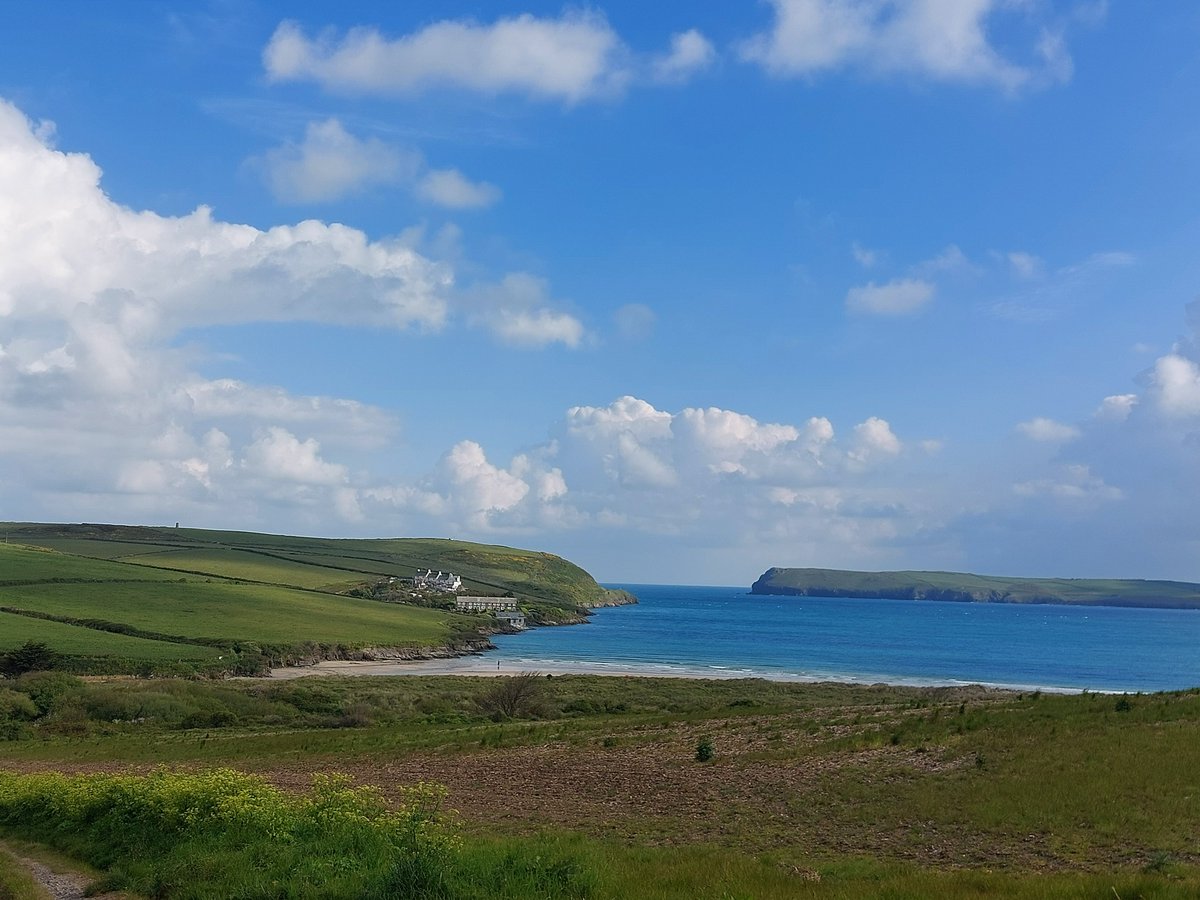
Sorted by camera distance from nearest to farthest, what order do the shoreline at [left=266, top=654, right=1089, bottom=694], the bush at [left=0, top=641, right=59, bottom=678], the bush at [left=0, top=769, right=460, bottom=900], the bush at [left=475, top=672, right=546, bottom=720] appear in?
1. the bush at [left=0, top=769, right=460, bottom=900]
2. the bush at [left=475, top=672, right=546, bottom=720]
3. the bush at [left=0, top=641, right=59, bottom=678]
4. the shoreline at [left=266, top=654, right=1089, bottom=694]

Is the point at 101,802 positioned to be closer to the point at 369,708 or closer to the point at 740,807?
the point at 740,807

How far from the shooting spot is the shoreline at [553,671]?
9644 cm

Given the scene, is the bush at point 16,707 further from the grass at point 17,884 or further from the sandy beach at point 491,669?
the grass at point 17,884

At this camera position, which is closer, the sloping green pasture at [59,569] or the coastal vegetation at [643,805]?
the coastal vegetation at [643,805]

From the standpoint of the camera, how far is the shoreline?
316ft

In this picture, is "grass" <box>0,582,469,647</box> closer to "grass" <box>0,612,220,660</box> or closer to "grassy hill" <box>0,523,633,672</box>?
"grassy hill" <box>0,523,633,672</box>

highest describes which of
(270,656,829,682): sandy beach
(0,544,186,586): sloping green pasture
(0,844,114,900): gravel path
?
(0,844,114,900): gravel path

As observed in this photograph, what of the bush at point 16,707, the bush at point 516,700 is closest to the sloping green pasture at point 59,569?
the bush at point 16,707

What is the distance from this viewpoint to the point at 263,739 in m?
39.7

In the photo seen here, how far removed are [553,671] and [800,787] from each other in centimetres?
8776

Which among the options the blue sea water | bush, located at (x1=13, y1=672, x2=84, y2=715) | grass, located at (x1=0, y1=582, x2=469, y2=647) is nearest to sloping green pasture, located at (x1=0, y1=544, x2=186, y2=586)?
grass, located at (x1=0, y1=582, x2=469, y2=647)

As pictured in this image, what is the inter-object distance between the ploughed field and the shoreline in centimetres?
5670

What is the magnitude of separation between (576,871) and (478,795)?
12.7m

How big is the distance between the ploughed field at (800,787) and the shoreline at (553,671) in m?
56.7
